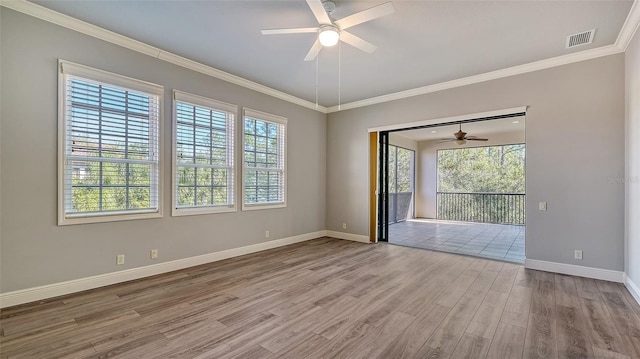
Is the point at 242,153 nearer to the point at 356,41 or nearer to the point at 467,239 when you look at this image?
the point at 356,41

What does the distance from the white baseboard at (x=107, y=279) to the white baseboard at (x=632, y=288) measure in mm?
4848

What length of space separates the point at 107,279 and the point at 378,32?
4.28 m

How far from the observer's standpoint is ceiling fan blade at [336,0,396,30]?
229cm

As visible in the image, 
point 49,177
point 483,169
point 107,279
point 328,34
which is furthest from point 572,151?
point 49,177

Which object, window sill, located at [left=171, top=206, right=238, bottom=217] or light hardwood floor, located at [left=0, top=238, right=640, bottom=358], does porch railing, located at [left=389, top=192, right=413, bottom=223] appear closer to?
light hardwood floor, located at [left=0, top=238, right=640, bottom=358]

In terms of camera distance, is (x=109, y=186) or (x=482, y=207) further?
(x=482, y=207)

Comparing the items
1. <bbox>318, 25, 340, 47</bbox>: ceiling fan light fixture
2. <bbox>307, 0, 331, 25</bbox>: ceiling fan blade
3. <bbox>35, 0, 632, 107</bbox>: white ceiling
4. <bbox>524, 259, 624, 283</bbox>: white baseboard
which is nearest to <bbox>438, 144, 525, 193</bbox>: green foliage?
<bbox>524, 259, 624, 283</bbox>: white baseboard

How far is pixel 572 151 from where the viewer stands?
3.80 meters

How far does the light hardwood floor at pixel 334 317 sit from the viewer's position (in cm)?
207

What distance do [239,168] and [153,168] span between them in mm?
1303

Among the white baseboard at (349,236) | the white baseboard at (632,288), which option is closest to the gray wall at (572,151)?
the white baseboard at (632,288)

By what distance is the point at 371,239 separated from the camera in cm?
579

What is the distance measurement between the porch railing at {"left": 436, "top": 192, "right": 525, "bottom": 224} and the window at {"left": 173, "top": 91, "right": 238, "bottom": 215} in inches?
302

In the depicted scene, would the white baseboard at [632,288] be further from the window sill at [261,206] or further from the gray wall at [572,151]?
the window sill at [261,206]
